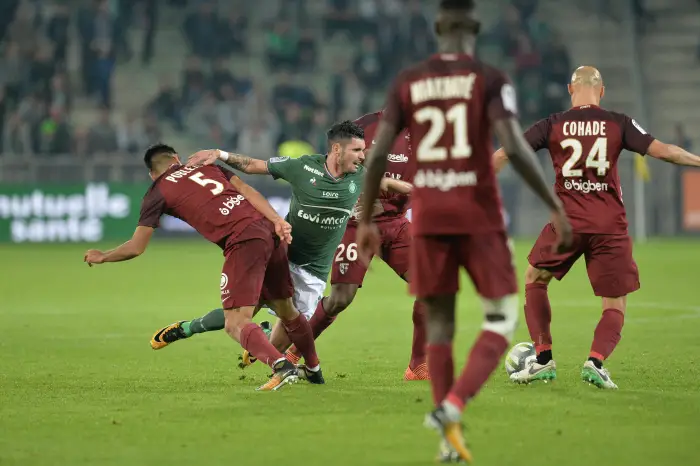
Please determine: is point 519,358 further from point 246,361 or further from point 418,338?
point 246,361

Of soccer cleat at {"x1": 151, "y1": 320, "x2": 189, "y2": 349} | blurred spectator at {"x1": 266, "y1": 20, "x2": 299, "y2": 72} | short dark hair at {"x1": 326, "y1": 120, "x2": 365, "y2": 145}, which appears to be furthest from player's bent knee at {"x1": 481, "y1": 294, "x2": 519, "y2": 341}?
blurred spectator at {"x1": 266, "y1": 20, "x2": 299, "y2": 72}

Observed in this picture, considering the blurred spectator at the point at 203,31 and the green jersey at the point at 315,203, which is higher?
the blurred spectator at the point at 203,31

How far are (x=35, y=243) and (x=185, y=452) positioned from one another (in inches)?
826

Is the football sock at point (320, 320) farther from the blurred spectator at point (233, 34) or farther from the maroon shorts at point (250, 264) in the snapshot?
the blurred spectator at point (233, 34)

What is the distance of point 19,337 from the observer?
1223 centimetres

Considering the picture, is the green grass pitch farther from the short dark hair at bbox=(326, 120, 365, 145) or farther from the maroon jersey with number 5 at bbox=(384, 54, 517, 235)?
the short dark hair at bbox=(326, 120, 365, 145)

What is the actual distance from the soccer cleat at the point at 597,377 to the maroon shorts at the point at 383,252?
194cm

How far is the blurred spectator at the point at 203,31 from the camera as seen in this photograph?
30812 mm

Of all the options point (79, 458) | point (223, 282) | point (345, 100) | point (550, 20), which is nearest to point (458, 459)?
point (79, 458)

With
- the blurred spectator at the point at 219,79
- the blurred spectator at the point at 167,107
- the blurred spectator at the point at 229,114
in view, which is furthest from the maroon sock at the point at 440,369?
the blurred spectator at the point at 219,79

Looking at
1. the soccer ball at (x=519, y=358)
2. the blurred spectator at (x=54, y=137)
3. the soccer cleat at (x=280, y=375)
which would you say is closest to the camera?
the soccer cleat at (x=280, y=375)

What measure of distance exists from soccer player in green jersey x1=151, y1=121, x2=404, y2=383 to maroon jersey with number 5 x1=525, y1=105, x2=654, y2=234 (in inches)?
45.0

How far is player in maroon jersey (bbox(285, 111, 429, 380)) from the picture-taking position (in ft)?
32.1

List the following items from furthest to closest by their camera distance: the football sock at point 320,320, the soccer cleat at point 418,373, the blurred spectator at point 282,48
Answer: the blurred spectator at point 282,48
the football sock at point 320,320
the soccer cleat at point 418,373
